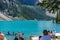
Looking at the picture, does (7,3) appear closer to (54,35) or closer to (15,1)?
(15,1)

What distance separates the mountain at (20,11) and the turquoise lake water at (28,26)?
122 mm

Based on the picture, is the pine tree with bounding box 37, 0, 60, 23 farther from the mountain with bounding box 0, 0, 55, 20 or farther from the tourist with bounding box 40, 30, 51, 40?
the tourist with bounding box 40, 30, 51, 40

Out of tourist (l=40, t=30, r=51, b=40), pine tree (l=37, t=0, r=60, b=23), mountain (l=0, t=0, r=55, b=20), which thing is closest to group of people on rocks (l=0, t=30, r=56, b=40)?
tourist (l=40, t=30, r=51, b=40)

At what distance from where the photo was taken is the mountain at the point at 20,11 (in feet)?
18.9

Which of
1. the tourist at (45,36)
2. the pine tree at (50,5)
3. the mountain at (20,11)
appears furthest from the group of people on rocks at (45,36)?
the pine tree at (50,5)

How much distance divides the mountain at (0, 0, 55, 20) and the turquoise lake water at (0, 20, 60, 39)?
0.40 ft

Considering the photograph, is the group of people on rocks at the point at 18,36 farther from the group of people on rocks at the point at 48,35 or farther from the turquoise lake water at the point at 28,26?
the group of people on rocks at the point at 48,35

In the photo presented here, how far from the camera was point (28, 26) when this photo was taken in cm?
584

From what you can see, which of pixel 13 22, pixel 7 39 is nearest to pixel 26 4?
pixel 13 22

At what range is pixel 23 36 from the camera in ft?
19.1

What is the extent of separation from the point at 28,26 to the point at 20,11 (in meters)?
0.42

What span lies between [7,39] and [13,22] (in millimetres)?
435

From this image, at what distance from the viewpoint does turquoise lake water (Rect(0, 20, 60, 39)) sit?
5.73 metres

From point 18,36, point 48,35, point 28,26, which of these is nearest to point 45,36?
point 48,35
